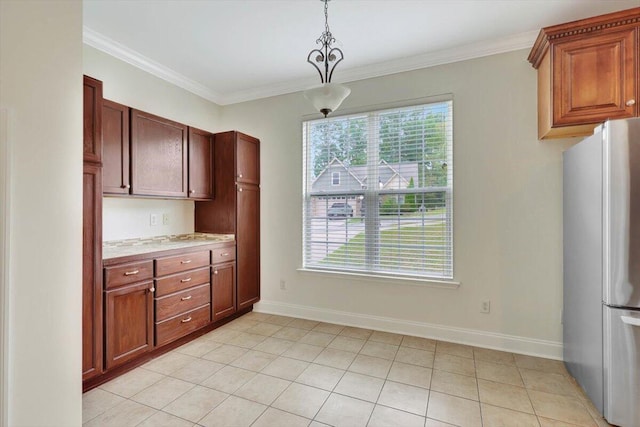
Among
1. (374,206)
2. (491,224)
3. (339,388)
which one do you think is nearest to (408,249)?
(374,206)

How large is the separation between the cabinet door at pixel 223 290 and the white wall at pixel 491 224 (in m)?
1.20

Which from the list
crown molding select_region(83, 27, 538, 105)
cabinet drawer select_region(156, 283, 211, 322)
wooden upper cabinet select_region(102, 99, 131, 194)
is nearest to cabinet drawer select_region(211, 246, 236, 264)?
cabinet drawer select_region(156, 283, 211, 322)

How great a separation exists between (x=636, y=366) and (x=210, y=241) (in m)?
3.37

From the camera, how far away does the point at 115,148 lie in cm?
254

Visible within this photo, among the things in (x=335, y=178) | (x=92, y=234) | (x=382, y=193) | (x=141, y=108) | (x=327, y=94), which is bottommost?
(x=92, y=234)

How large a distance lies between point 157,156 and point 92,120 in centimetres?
82

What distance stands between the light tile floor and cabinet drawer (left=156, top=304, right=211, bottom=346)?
0.15 m

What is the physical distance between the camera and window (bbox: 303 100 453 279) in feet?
9.90

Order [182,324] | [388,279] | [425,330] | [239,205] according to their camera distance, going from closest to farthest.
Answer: [182,324], [425,330], [388,279], [239,205]

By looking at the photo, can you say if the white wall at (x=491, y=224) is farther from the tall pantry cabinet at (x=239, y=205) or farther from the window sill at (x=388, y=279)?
the tall pantry cabinet at (x=239, y=205)

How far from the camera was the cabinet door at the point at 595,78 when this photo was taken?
2109 mm

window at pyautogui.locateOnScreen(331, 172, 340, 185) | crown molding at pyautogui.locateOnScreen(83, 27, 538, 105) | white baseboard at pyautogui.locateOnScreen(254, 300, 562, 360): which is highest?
crown molding at pyautogui.locateOnScreen(83, 27, 538, 105)

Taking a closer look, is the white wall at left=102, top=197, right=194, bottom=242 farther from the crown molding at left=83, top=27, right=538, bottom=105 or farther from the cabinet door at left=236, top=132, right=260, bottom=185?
the crown molding at left=83, top=27, right=538, bottom=105

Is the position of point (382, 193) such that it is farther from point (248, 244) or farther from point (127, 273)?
point (127, 273)
